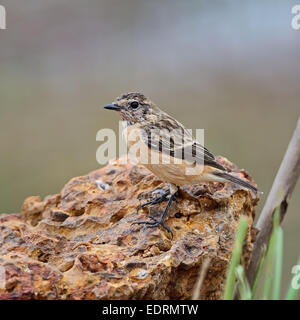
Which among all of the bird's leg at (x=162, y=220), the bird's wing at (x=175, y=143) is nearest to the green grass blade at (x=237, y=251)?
the bird's leg at (x=162, y=220)

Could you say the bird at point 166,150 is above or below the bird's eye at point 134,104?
below

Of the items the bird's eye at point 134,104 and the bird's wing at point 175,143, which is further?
the bird's eye at point 134,104

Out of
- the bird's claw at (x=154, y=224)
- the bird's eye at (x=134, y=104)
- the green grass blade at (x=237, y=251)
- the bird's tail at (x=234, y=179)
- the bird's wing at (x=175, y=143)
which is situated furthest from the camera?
the bird's eye at (x=134, y=104)

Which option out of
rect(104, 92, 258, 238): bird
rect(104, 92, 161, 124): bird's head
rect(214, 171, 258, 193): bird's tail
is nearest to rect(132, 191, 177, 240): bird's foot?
rect(104, 92, 258, 238): bird

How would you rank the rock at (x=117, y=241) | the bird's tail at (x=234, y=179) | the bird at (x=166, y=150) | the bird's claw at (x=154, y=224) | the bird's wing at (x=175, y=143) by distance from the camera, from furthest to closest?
the bird's wing at (x=175, y=143) < the bird at (x=166, y=150) < the bird's tail at (x=234, y=179) < the bird's claw at (x=154, y=224) < the rock at (x=117, y=241)

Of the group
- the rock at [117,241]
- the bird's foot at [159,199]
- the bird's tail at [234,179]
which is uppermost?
the bird's tail at [234,179]

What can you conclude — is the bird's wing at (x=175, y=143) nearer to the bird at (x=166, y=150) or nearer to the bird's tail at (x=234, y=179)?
the bird at (x=166, y=150)
